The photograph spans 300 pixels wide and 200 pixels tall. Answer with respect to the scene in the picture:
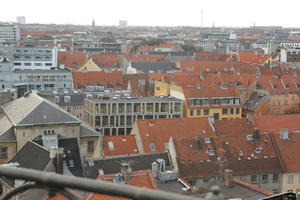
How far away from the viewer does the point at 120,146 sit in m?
43.8

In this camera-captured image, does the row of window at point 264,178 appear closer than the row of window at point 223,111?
Yes

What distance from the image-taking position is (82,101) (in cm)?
6206

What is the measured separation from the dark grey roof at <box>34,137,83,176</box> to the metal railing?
2995 cm

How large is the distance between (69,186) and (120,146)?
39.9 meters

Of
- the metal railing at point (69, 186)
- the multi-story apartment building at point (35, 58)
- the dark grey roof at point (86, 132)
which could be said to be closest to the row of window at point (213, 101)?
the dark grey roof at point (86, 132)

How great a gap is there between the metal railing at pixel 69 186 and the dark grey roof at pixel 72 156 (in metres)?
30.0

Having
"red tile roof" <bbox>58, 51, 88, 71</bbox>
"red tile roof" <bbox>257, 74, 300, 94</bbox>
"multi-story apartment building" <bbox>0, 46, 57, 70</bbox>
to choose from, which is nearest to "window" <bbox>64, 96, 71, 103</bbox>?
"red tile roof" <bbox>257, 74, 300, 94</bbox>

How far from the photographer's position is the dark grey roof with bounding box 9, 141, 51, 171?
3189 cm

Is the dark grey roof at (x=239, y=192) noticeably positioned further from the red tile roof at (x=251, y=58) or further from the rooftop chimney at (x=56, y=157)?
the red tile roof at (x=251, y=58)

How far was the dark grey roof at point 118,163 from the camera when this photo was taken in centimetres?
3466

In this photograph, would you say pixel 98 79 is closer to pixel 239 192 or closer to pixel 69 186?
pixel 239 192

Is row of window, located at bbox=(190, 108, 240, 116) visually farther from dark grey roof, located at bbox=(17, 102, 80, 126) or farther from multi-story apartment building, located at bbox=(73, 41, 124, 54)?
multi-story apartment building, located at bbox=(73, 41, 124, 54)

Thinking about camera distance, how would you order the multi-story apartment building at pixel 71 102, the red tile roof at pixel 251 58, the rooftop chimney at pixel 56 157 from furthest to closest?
the red tile roof at pixel 251 58 < the multi-story apartment building at pixel 71 102 < the rooftop chimney at pixel 56 157

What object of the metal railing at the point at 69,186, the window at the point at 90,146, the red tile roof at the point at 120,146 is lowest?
the window at the point at 90,146
